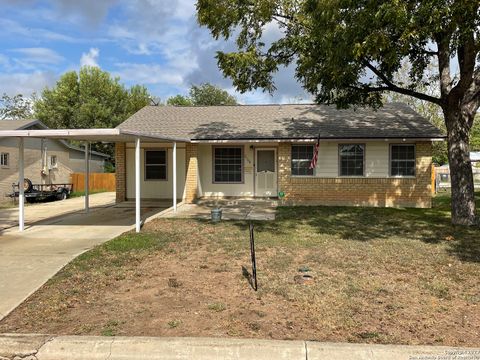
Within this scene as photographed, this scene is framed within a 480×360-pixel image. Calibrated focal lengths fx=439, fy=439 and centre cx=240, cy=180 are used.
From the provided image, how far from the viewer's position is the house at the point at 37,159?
71.2 feet

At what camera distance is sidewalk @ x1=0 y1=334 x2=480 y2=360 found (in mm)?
4047

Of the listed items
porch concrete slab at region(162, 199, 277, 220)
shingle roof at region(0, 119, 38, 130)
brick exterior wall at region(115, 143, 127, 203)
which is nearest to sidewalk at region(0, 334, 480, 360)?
porch concrete slab at region(162, 199, 277, 220)

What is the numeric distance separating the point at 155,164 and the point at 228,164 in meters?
3.09

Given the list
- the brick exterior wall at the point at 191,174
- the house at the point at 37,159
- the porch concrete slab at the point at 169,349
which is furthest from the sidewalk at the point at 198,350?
the house at the point at 37,159

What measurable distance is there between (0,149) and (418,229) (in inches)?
758

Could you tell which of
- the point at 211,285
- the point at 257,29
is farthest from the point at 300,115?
the point at 211,285

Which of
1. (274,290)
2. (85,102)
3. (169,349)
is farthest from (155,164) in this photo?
(85,102)

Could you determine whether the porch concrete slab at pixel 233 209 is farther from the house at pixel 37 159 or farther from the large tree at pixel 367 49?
the house at pixel 37 159

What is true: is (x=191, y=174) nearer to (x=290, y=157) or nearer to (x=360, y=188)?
(x=290, y=157)

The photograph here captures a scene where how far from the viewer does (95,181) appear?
30.4m

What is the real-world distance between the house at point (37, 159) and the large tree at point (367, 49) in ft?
44.0

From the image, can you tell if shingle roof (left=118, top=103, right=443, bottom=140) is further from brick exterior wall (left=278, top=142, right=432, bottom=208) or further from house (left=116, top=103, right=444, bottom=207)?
brick exterior wall (left=278, top=142, right=432, bottom=208)

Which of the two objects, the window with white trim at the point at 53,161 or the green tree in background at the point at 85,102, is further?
the green tree in background at the point at 85,102

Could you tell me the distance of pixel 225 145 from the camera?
18.3 metres
